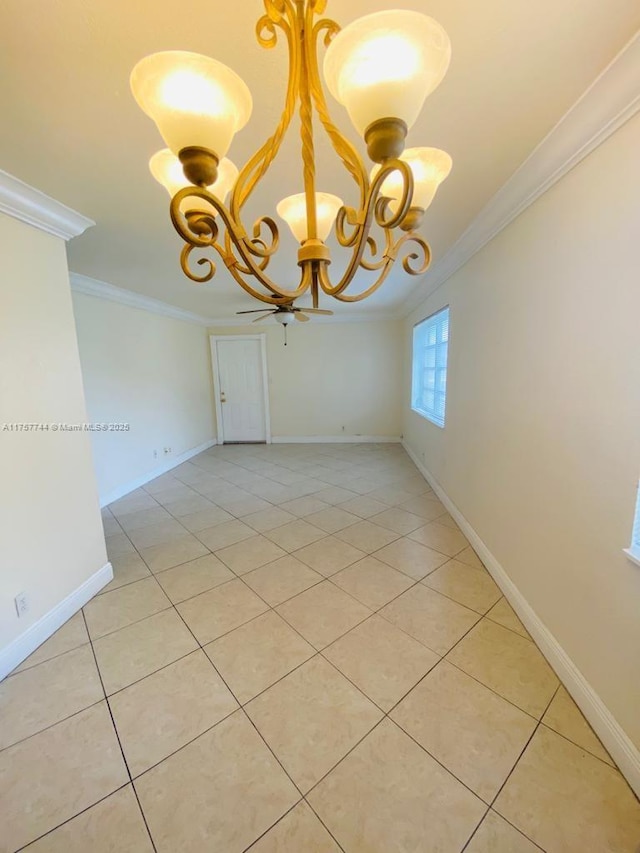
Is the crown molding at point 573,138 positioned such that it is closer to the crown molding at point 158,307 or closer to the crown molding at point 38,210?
the crown molding at point 38,210

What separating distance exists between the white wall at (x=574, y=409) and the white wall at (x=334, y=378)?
11.3 feet

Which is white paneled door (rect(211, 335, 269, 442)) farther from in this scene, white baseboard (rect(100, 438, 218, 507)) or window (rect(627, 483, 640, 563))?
window (rect(627, 483, 640, 563))

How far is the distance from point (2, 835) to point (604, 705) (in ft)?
6.68

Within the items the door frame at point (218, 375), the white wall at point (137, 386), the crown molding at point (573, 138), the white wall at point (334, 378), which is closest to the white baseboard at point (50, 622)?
the white wall at point (137, 386)

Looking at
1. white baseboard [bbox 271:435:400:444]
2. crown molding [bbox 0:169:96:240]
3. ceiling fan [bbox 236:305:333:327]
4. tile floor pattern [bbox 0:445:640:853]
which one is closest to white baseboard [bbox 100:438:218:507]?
white baseboard [bbox 271:435:400:444]

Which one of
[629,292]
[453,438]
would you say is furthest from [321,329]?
[629,292]

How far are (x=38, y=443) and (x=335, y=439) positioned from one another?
459 cm

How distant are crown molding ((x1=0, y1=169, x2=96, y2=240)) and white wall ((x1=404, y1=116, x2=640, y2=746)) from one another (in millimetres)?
2478

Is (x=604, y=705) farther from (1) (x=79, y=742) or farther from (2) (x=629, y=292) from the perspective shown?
(1) (x=79, y=742)

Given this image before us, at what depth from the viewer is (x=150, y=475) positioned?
4.27 metres

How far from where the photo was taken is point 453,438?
300cm

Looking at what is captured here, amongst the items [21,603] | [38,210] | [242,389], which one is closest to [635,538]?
[21,603]

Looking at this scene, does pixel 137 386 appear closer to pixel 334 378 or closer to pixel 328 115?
pixel 334 378

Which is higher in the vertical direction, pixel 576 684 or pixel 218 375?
pixel 218 375
